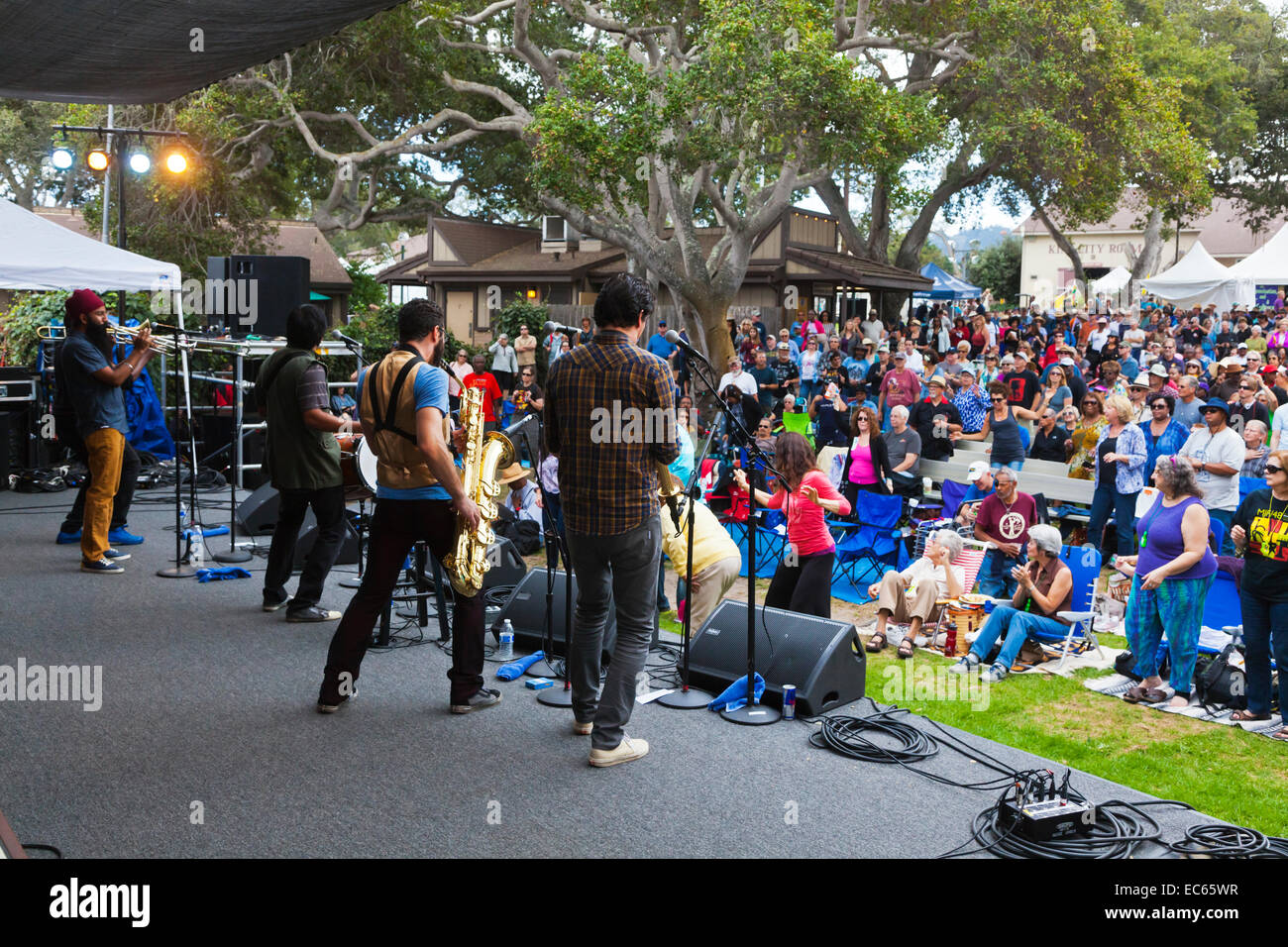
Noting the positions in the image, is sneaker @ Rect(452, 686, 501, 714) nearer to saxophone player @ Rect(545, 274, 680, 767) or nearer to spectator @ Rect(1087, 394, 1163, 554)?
saxophone player @ Rect(545, 274, 680, 767)

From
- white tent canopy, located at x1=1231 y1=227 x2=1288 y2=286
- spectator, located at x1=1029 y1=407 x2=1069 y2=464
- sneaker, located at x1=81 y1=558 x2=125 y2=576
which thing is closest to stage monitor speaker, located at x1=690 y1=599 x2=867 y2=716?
sneaker, located at x1=81 y1=558 x2=125 y2=576

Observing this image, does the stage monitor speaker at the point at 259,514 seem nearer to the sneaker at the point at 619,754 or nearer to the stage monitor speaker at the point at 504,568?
the stage monitor speaker at the point at 504,568

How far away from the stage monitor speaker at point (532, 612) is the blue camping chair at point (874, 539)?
4289 millimetres

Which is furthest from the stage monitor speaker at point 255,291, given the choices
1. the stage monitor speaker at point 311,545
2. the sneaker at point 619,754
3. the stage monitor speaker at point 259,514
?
the sneaker at point 619,754

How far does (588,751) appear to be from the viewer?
4.36m

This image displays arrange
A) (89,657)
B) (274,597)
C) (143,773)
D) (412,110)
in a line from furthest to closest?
(412,110) → (274,597) → (89,657) → (143,773)

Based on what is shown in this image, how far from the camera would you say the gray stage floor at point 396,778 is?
3.60 m

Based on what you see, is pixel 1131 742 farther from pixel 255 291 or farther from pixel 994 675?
pixel 255 291

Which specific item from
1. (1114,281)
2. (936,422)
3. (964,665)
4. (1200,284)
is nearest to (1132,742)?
(964,665)

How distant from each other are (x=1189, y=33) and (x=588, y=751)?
3409 cm

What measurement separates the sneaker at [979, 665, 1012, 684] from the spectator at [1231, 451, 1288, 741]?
4.76 ft

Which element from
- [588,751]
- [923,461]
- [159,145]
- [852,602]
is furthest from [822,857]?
[159,145]

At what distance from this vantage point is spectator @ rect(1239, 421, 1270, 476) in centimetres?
953
